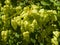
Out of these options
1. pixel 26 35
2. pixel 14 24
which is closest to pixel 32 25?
pixel 26 35

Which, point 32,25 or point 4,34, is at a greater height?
point 32,25

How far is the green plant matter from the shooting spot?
6.86ft

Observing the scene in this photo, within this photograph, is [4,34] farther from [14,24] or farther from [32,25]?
[32,25]

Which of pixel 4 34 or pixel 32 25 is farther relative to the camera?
pixel 4 34

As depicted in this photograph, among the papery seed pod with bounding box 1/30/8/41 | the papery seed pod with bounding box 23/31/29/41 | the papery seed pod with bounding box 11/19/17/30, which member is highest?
the papery seed pod with bounding box 11/19/17/30

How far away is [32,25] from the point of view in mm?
2070

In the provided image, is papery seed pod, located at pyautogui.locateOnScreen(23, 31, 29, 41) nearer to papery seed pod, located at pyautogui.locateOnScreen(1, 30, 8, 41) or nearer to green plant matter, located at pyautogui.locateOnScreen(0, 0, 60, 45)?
green plant matter, located at pyautogui.locateOnScreen(0, 0, 60, 45)

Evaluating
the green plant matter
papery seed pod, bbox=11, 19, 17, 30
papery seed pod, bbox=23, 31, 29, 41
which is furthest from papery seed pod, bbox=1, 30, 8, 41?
papery seed pod, bbox=23, 31, 29, 41

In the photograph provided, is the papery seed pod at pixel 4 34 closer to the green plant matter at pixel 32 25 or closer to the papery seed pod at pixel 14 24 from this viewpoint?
the green plant matter at pixel 32 25

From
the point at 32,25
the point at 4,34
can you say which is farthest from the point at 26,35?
the point at 4,34

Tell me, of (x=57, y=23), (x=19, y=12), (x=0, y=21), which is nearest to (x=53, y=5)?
(x=57, y=23)

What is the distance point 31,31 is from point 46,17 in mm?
235

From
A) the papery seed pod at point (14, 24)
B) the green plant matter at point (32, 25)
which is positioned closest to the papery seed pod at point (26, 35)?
the green plant matter at point (32, 25)

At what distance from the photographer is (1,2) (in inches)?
111
